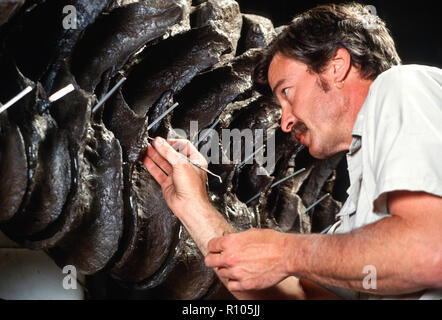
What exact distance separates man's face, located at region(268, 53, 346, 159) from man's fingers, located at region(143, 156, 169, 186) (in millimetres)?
459

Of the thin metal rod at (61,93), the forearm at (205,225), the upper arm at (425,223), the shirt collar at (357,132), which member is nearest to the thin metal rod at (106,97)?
the thin metal rod at (61,93)

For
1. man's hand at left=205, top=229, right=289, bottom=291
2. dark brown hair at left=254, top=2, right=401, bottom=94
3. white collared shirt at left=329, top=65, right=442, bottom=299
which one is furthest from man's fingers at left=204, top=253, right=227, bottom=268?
dark brown hair at left=254, top=2, right=401, bottom=94

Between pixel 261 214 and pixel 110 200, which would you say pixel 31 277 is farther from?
pixel 261 214

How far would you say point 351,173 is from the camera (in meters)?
1.46

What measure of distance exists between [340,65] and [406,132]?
0.60 meters

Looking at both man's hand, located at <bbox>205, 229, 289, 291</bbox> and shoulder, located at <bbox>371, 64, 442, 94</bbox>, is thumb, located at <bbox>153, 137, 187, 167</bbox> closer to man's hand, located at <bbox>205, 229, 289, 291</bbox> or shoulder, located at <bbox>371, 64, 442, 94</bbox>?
man's hand, located at <bbox>205, 229, 289, 291</bbox>

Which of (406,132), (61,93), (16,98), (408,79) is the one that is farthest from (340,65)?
(16,98)

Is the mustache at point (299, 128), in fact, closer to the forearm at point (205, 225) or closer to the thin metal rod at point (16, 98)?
the forearm at point (205, 225)

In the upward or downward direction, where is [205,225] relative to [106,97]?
downward

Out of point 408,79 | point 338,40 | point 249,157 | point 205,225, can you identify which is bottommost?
point 205,225

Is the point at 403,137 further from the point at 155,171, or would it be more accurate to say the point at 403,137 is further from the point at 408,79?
the point at 155,171

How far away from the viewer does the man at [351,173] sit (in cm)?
97

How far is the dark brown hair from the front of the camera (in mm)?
1554

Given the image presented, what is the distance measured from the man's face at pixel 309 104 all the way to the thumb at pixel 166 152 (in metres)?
0.41
